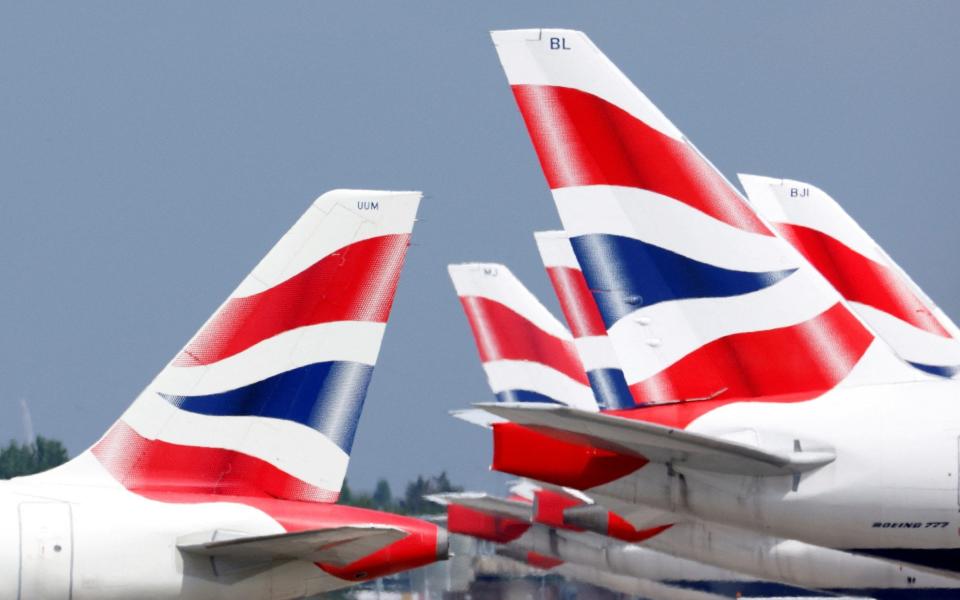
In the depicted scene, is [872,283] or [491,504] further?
[491,504]

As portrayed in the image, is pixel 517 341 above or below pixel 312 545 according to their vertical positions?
above

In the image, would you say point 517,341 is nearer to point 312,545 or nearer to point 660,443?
point 312,545

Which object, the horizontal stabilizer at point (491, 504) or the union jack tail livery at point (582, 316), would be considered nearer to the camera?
the union jack tail livery at point (582, 316)

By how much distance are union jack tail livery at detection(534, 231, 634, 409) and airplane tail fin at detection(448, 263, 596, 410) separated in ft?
16.3

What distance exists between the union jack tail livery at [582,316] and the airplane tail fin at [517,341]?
196 inches

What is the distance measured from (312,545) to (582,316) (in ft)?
42.5

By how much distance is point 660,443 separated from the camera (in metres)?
12.0

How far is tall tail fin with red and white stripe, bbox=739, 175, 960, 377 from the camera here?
2111 centimetres

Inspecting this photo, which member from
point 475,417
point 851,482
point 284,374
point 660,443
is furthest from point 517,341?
point 660,443

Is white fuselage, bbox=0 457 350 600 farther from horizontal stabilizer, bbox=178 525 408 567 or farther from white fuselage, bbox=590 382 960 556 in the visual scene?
white fuselage, bbox=590 382 960 556

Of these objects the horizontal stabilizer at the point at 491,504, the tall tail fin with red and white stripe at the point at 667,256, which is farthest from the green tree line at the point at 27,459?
the tall tail fin with red and white stripe at the point at 667,256

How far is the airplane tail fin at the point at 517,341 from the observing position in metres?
33.2

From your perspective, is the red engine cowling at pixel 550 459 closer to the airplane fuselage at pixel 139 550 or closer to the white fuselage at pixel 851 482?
the white fuselage at pixel 851 482

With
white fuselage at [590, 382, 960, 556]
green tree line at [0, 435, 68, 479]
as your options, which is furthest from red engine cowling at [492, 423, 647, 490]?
green tree line at [0, 435, 68, 479]
